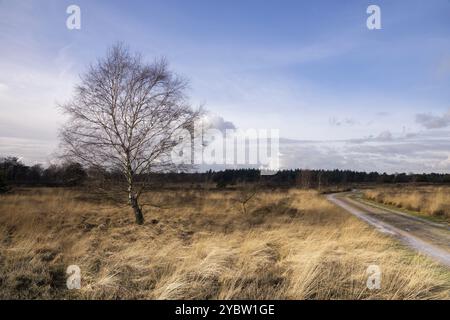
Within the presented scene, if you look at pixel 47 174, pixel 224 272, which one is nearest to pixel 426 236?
pixel 224 272

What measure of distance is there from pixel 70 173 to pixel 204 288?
1143 centimetres

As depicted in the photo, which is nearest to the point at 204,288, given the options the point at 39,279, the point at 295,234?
the point at 39,279

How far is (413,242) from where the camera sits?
35.8 ft

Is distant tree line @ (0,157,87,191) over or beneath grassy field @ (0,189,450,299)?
over

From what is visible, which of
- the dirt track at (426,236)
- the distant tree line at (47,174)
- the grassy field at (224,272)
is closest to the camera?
the grassy field at (224,272)

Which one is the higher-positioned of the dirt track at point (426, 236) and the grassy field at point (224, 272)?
the grassy field at point (224, 272)

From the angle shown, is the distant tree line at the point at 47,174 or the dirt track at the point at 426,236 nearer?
the dirt track at the point at 426,236

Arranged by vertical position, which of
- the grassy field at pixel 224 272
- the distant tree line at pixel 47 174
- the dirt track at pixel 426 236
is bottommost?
the dirt track at pixel 426 236

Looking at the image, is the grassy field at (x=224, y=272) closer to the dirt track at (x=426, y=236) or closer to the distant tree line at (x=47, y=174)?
the dirt track at (x=426, y=236)

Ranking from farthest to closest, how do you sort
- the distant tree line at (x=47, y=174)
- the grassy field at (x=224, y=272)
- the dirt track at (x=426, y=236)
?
the distant tree line at (x=47, y=174) < the dirt track at (x=426, y=236) < the grassy field at (x=224, y=272)

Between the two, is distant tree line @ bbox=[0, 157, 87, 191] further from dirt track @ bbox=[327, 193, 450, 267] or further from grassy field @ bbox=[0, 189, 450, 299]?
dirt track @ bbox=[327, 193, 450, 267]

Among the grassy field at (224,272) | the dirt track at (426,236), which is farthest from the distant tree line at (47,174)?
the dirt track at (426,236)

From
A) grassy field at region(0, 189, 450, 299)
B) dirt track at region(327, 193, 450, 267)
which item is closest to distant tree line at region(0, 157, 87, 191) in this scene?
grassy field at region(0, 189, 450, 299)

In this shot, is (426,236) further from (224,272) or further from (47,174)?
(47,174)
